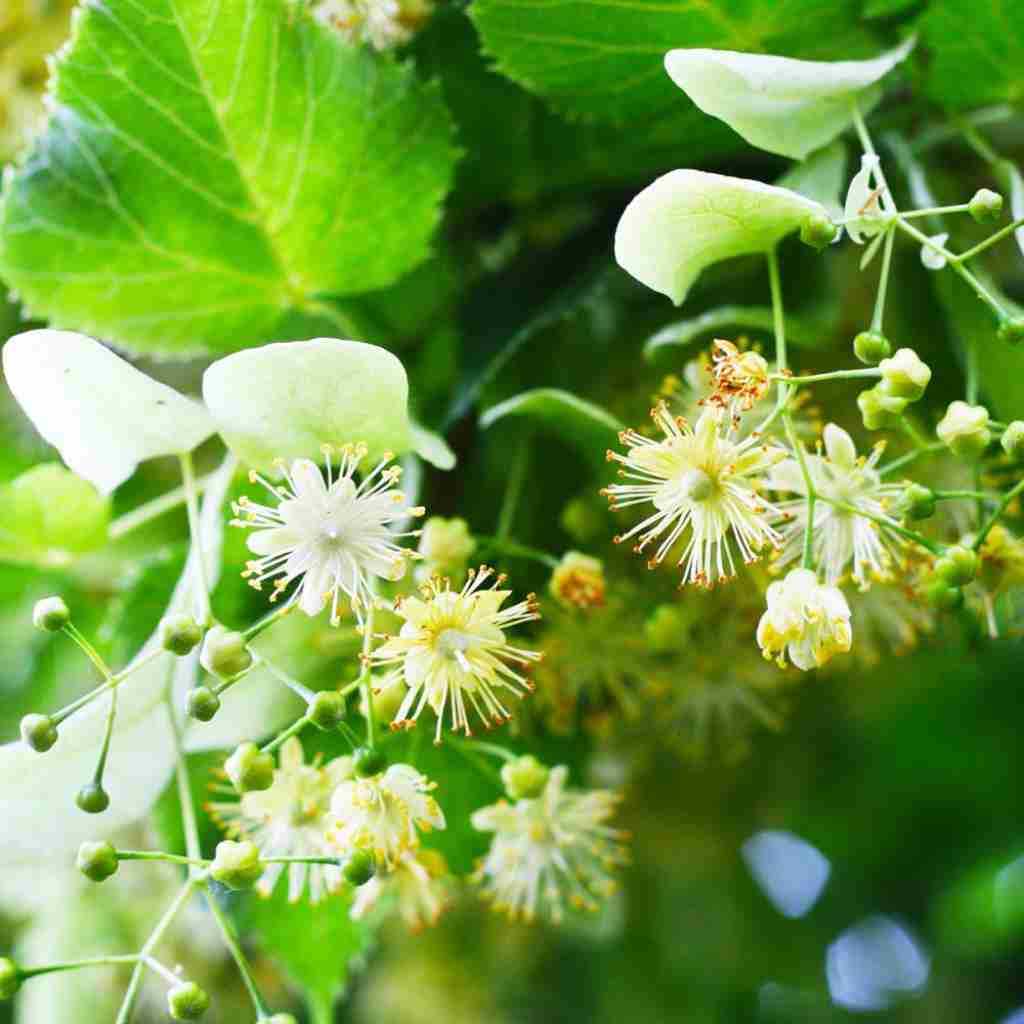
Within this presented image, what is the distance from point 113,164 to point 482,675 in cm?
35

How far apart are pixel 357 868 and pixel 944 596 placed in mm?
267

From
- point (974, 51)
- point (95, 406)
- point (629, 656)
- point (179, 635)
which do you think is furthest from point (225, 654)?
point (974, 51)

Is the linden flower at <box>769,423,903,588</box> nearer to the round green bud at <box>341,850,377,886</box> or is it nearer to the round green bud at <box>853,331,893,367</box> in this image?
the round green bud at <box>853,331,893,367</box>

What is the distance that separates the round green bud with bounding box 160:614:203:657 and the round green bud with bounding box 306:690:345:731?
6cm

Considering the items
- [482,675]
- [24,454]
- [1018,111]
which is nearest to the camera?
[482,675]

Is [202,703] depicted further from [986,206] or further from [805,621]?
[986,206]

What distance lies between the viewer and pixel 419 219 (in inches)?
28.2

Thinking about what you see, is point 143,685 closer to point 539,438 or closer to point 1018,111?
point 539,438

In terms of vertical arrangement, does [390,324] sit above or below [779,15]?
below

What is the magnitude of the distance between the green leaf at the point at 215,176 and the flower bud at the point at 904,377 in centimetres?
31

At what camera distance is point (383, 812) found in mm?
548

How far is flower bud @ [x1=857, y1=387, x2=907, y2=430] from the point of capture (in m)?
0.49

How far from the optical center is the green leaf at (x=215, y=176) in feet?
2.09

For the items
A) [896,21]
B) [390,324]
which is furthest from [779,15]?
[390,324]
